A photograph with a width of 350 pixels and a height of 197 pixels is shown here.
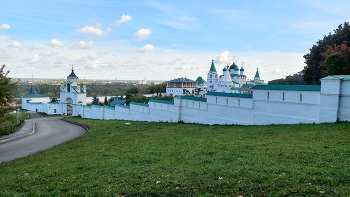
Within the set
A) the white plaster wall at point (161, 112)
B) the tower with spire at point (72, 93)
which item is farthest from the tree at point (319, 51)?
the tower with spire at point (72, 93)

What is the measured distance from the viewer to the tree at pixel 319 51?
25.9 m

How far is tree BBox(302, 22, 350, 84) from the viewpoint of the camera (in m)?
25.9

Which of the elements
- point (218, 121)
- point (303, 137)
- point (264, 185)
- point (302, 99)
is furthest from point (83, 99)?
point (264, 185)

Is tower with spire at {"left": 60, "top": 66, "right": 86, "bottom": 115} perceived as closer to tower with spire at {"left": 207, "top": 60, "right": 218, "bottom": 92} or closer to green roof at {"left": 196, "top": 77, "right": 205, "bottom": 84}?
tower with spire at {"left": 207, "top": 60, "right": 218, "bottom": 92}

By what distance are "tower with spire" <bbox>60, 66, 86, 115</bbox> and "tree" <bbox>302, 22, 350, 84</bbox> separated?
1382 inches

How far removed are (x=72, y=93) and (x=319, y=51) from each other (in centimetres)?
3863

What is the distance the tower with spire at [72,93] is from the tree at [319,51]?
3509 centimetres

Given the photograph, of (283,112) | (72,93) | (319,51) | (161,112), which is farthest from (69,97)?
(283,112)

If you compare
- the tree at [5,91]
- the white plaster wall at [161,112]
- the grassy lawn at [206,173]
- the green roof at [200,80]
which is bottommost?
the white plaster wall at [161,112]

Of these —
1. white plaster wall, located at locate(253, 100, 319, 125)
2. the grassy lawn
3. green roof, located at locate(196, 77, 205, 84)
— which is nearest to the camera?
the grassy lawn

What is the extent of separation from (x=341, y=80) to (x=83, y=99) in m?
41.8

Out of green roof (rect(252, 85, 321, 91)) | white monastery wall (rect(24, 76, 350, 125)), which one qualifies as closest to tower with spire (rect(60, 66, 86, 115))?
white monastery wall (rect(24, 76, 350, 125))

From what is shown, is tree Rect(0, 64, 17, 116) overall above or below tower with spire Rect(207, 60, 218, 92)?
below

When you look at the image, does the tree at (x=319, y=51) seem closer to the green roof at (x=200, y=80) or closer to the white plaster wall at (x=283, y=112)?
the white plaster wall at (x=283, y=112)
